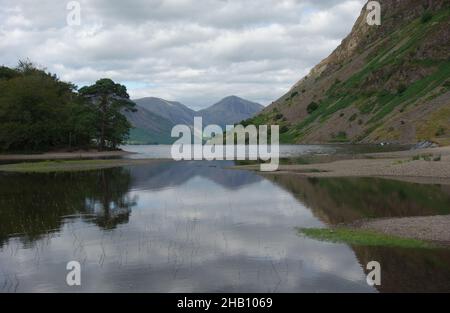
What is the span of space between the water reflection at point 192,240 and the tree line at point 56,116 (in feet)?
289

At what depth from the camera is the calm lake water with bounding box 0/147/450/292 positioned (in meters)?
21.8

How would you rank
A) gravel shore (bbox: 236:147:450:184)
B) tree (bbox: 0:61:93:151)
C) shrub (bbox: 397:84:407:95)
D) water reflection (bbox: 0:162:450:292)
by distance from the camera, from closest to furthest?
water reflection (bbox: 0:162:450:292) → gravel shore (bbox: 236:147:450:184) → tree (bbox: 0:61:93:151) → shrub (bbox: 397:84:407:95)

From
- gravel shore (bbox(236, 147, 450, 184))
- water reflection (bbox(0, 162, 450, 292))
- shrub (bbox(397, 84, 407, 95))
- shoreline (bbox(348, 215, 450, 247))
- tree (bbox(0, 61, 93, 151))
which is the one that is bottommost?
water reflection (bbox(0, 162, 450, 292))

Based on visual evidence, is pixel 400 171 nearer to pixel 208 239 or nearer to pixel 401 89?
pixel 208 239

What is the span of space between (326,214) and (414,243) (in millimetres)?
11940

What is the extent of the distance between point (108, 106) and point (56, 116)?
15691 mm

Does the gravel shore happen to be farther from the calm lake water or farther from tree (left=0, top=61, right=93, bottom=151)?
tree (left=0, top=61, right=93, bottom=151)

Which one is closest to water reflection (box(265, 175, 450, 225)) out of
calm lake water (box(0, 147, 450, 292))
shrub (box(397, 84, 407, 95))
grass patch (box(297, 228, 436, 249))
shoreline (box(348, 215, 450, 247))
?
calm lake water (box(0, 147, 450, 292))

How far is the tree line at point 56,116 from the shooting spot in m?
138

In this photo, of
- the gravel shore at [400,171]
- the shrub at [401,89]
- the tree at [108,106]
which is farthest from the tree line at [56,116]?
the shrub at [401,89]
